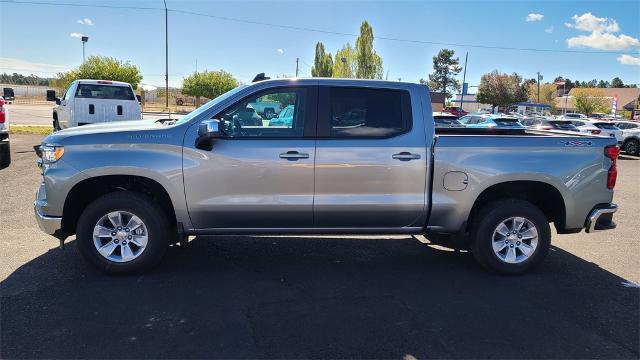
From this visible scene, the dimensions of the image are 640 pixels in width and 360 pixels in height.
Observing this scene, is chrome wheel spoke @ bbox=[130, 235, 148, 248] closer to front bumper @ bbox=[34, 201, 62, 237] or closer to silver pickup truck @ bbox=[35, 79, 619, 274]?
silver pickup truck @ bbox=[35, 79, 619, 274]

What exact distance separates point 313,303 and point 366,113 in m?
1.94

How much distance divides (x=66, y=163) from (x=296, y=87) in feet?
7.53

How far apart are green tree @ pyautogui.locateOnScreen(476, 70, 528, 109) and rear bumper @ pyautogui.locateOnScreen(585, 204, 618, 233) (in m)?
79.9

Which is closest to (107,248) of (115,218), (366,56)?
(115,218)

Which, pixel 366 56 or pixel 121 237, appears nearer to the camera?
pixel 121 237

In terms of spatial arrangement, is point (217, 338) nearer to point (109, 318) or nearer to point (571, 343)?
point (109, 318)

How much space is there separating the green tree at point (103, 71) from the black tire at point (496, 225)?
38.9m

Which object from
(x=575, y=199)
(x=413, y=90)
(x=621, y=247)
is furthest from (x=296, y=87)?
(x=621, y=247)

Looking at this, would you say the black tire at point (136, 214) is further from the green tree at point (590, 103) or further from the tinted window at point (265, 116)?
the green tree at point (590, 103)

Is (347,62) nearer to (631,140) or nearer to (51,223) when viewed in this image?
(631,140)

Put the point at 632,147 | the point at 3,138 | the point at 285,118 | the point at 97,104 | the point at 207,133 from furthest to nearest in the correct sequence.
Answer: the point at 632,147 → the point at 97,104 → the point at 3,138 → the point at 285,118 → the point at 207,133

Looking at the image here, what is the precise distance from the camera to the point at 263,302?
425cm

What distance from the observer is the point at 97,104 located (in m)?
12.8

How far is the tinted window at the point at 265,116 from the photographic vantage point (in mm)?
4773
